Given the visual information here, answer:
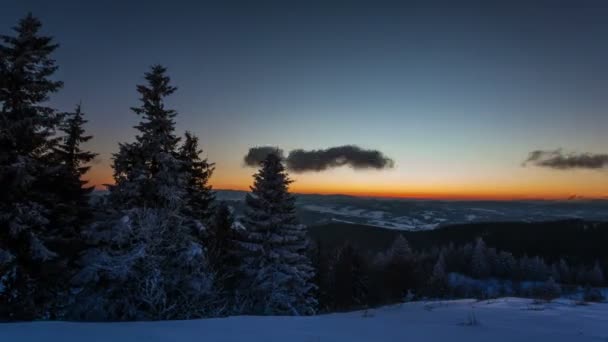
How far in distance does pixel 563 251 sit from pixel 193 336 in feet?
571

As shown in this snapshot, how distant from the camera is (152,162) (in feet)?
52.6

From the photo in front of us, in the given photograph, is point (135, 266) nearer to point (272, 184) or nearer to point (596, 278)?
point (272, 184)

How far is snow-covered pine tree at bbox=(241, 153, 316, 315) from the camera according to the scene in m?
20.7

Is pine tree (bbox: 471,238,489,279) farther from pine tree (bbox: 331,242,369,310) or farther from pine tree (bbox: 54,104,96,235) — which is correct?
pine tree (bbox: 54,104,96,235)

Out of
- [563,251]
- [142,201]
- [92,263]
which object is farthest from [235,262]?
[563,251]

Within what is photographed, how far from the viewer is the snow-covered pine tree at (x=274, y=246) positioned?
67.8ft

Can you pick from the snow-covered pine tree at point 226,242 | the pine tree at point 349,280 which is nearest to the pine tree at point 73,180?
the snow-covered pine tree at point 226,242

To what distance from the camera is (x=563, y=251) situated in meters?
141

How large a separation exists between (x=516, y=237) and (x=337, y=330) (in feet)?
593

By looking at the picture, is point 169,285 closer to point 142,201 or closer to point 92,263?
point 92,263

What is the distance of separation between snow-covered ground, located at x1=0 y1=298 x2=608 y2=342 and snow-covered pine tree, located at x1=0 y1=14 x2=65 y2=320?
8.21 m

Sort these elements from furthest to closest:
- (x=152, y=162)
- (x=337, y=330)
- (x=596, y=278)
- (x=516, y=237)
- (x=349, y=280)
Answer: (x=516, y=237) → (x=596, y=278) → (x=349, y=280) → (x=152, y=162) → (x=337, y=330)

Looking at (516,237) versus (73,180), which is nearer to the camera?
(73,180)

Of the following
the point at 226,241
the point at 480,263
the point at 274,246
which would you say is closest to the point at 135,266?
the point at 274,246
